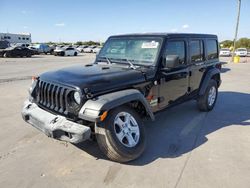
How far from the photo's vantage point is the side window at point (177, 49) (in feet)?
15.4

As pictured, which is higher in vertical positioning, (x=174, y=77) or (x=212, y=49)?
(x=212, y=49)

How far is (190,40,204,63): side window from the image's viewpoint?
5535 mm

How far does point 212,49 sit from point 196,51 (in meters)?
1.16

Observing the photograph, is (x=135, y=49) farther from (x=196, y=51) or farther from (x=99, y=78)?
(x=196, y=51)

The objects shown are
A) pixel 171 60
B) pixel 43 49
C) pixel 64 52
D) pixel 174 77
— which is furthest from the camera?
pixel 43 49

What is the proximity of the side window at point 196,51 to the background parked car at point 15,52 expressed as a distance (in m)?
27.7

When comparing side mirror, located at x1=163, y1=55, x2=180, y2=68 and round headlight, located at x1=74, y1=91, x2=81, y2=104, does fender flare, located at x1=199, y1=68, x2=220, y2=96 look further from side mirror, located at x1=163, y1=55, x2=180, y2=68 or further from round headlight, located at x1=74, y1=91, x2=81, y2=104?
round headlight, located at x1=74, y1=91, x2=81, y2=104

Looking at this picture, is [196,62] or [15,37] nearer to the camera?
[196,62]

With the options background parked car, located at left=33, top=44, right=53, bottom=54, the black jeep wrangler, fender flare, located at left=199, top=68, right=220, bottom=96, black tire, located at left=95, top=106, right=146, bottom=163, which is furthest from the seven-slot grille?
background parked car, located at left=33, top=44, right=53, bottom=54

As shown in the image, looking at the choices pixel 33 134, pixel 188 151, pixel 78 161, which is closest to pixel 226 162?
pixel 188 151

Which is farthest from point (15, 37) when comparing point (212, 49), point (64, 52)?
point (212, 49)

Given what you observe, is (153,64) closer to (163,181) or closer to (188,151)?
(188,151)

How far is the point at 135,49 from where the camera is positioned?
473 cm

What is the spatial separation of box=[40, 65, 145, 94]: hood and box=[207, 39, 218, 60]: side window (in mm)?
2997
